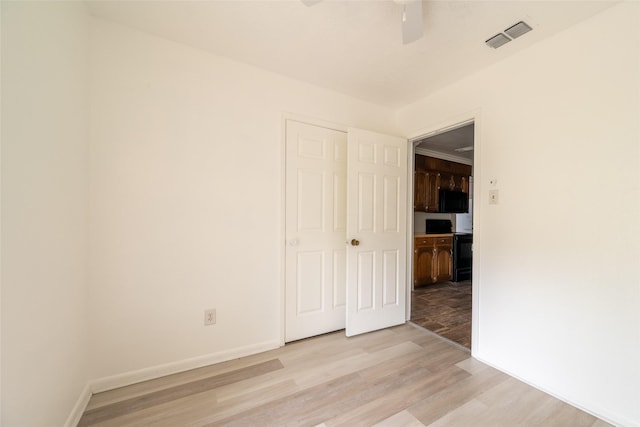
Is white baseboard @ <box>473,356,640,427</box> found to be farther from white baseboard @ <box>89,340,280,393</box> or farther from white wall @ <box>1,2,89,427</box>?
white wall @ <box>1,2,89,427</box>

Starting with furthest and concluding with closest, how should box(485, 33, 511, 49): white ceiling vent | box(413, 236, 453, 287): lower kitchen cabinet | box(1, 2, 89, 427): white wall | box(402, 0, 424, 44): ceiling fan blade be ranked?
1. box(413, 236, 453, 287): lower kitchen cabinet
2. box(485, 33, 511, 49): white ceiling vent
3. box(402, 0, 424, 44): ceiling fan blade
4. box(1, 2, 89, 427): white wall

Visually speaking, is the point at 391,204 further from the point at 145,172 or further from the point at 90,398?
the point at 90,398

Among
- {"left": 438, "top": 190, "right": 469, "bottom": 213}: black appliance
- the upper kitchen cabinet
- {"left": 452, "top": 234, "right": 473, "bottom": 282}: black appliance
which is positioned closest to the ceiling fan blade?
the upper kitchen cabinet

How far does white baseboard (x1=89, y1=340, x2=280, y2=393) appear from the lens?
1625 mm

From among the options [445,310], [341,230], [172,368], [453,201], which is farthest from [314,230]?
[453,201]

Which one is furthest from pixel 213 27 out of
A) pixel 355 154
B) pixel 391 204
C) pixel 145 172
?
pixel 391 204

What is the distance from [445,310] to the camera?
316 centimetres

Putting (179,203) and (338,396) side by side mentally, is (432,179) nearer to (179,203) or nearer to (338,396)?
(338,396)

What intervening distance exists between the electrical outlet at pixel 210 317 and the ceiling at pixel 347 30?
2.14 meters

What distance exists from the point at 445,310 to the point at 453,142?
2.78 metres

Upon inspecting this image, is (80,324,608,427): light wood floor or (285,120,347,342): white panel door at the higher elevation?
(285,120,347,342): white panel door

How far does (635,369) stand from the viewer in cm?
134

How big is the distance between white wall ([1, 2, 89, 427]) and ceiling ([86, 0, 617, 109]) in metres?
0.58

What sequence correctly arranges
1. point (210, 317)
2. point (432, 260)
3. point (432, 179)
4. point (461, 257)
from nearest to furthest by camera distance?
point (210, 317), point (432, 260), point (432, 179), point (461, 257)
